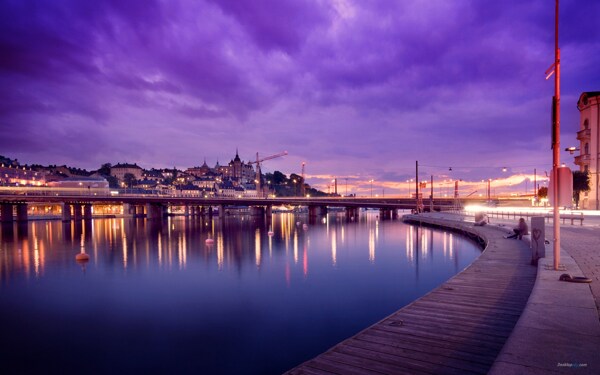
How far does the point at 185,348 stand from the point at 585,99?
252 feet

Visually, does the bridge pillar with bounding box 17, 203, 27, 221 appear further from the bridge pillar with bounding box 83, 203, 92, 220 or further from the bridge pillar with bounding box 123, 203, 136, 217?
the bridge pillar with bounding box 123, 203, 136, 217

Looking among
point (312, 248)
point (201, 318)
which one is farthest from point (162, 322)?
point (312, 248)

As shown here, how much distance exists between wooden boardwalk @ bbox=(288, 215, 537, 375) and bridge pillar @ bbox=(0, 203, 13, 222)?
128 meters

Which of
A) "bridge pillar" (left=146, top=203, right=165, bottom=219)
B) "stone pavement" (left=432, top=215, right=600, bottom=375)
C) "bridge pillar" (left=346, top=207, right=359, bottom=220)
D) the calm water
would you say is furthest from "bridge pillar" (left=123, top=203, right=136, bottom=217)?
"stone pavement" (left=432, top=215, right=600, bottom=375)

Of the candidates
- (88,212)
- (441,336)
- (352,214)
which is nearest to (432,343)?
(441,336)

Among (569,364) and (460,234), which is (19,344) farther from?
(460,234)

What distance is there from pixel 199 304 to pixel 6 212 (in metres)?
116

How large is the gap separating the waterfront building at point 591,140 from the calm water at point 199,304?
39582 mm

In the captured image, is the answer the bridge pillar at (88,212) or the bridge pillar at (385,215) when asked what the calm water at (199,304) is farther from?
the bridge pillar at (88,212)

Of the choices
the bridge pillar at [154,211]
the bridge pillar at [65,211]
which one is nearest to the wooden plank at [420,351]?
the bridge pillar at [154,211]

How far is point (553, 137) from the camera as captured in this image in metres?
13.3

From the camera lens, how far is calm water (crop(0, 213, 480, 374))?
13.4m

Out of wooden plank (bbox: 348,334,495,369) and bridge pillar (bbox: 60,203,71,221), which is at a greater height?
wooden plank (bbox: 348,334,495,369)

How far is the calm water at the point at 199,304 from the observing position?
1338 centimetres
